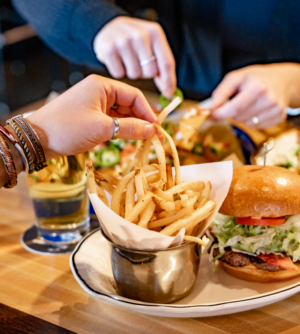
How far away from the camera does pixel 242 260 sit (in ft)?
4.32

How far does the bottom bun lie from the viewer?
1.26 m

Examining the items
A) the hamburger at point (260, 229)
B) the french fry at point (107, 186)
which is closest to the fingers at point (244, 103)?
the hamburger at point (260, 229)

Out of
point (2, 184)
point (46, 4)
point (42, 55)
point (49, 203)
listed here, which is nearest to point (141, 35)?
point (46, 4)

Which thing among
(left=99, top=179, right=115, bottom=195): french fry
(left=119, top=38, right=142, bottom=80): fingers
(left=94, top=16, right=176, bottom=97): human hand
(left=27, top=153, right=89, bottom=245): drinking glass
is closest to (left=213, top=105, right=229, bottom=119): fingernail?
(left=94, top=16, right=176, bottom=97): human hand

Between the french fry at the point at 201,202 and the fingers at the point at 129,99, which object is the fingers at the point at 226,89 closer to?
the fingers at the point at 129,99

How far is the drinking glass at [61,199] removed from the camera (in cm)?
154

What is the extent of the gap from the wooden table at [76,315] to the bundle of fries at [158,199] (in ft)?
0.88

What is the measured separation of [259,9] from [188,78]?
2.93 ft

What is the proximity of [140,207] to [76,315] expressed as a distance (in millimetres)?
414

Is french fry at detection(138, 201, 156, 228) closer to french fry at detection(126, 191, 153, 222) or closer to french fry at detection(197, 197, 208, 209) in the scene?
french fry at detection(126, 191, 153, 222)

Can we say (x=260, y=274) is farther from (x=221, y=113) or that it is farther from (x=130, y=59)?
(x=130, y=59)

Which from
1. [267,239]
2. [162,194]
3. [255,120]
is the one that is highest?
[162,194]

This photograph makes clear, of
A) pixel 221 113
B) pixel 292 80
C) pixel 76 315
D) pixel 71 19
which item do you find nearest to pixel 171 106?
pixel 76 315

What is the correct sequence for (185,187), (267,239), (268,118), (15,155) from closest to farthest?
(185,187), (15,155), (267,239), (268,118)
